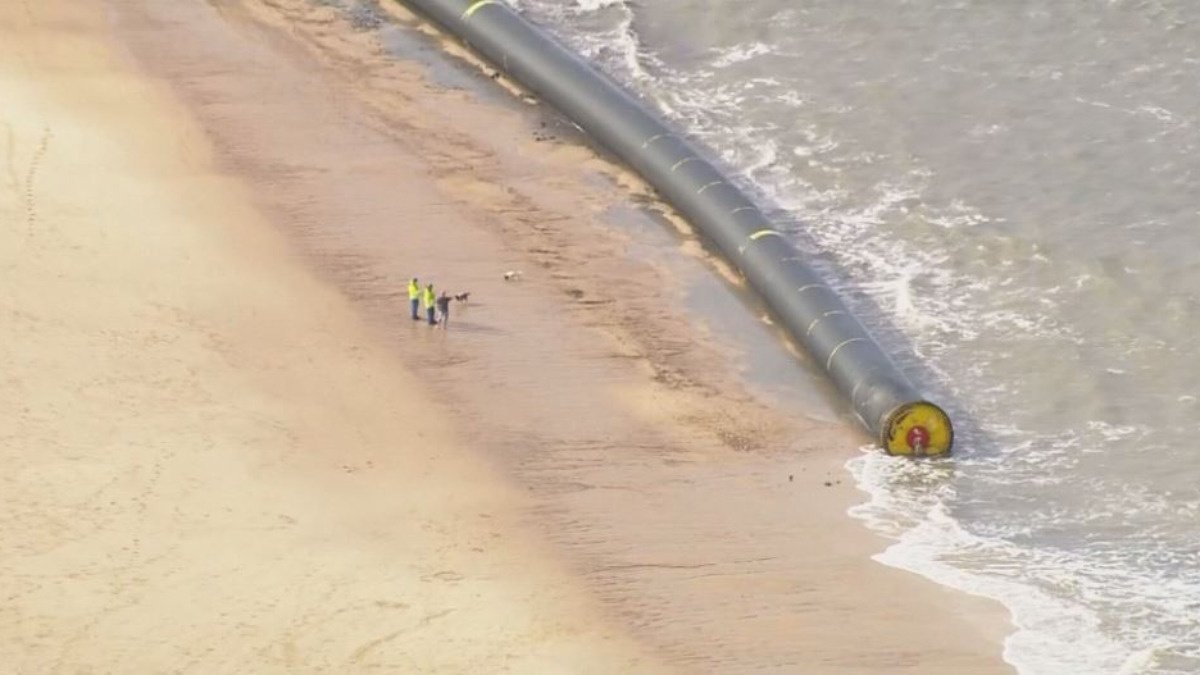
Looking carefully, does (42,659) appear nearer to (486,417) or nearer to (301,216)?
(486,417)

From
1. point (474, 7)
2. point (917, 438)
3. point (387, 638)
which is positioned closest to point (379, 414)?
point (387, 638)

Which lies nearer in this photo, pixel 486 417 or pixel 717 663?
pixel 717 663

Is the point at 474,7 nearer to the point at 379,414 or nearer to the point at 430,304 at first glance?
the point at 430,304

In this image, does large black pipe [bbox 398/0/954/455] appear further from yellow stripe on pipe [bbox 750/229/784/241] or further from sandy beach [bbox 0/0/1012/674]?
sandy beach [bbox 0/0/1012/674]

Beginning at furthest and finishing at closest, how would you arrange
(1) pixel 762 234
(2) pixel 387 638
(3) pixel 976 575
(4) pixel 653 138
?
1. (4) pixel 653 138
2. (1) pixel 762 234
3. (3) pixel 976 575
4. (2) pixel 387 638

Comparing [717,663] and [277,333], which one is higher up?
[277,333]

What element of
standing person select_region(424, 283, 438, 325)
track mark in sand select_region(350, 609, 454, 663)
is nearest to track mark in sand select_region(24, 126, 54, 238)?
standing person select_region(424, 283, 438, 325)

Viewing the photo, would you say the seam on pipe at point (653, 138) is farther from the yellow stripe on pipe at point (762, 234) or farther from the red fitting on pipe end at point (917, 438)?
the red fitting on pipe end at point (917, 438)

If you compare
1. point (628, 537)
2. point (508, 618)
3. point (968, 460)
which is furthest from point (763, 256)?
point (508, 618)
